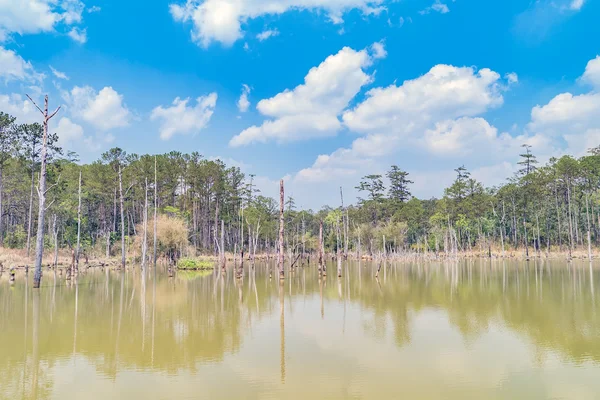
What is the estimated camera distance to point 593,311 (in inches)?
539

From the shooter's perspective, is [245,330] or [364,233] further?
[364,233]

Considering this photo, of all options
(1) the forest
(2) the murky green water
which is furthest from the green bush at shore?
(2) the murky green water

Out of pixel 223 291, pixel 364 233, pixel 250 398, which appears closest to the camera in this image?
pixel 250 398

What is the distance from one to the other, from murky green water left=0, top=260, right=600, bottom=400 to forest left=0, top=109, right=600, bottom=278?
74.7 feet

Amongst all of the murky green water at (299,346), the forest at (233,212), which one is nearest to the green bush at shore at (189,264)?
the forest at (233,212)

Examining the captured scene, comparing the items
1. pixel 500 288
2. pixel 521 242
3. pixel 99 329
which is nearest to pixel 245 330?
pixel 99 329

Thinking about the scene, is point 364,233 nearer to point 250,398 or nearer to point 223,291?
point 223,291

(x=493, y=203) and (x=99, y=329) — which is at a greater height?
(x=493, y=203)

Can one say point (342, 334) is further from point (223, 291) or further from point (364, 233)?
point (364, 233)

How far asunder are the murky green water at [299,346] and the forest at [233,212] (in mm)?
22760

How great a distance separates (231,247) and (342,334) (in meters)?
51.2

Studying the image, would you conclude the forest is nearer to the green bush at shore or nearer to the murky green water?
the green bush at shore

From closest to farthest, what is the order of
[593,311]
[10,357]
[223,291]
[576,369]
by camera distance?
[576,369]
[10,357]
[593,311]
[223,291]

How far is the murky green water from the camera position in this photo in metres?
6.91
